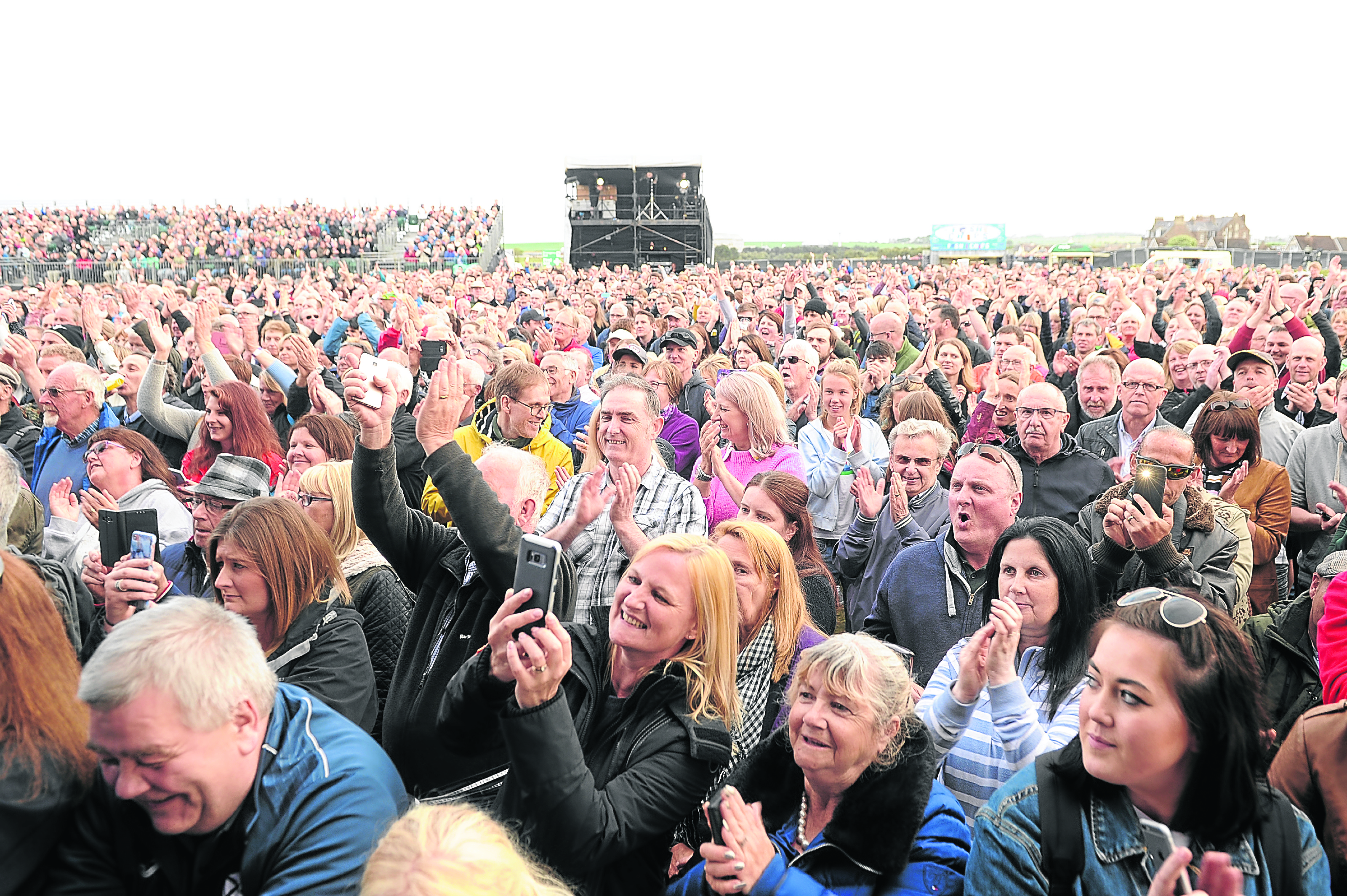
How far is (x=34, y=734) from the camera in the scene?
1.84m

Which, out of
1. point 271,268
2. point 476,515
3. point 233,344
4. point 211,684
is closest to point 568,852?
point 211,684

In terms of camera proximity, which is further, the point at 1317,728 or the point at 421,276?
the point at 421,276

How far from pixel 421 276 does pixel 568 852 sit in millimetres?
19090

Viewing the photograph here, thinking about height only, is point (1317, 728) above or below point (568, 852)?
above

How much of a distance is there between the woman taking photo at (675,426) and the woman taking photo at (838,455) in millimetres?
826

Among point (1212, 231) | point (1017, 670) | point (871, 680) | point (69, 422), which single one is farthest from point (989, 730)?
point (1212, 231)

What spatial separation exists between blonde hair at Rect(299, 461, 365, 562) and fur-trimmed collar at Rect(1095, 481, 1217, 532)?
9.27ft

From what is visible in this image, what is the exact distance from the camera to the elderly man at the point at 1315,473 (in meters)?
4.92

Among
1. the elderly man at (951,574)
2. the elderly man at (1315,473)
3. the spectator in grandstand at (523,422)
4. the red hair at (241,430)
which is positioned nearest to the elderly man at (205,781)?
the elderly man at (951,574)

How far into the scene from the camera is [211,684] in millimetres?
1717

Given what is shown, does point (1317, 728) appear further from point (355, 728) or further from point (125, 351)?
point (125, 351)

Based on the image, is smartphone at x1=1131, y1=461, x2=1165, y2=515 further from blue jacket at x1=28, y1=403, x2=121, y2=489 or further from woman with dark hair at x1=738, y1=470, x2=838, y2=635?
blue jacket at x1=28, y1=403, x2=121, y2=489

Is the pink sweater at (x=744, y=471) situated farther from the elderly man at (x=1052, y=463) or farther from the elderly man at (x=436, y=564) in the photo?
the elderly man at (x=436, y=564)

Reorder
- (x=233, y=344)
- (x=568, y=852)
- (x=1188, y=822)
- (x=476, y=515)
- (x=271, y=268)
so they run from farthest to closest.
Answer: (x=271, y=268), (x=233, y=344), (x=476, y=515), (x=568, y=852), (x=1188, y=822)
